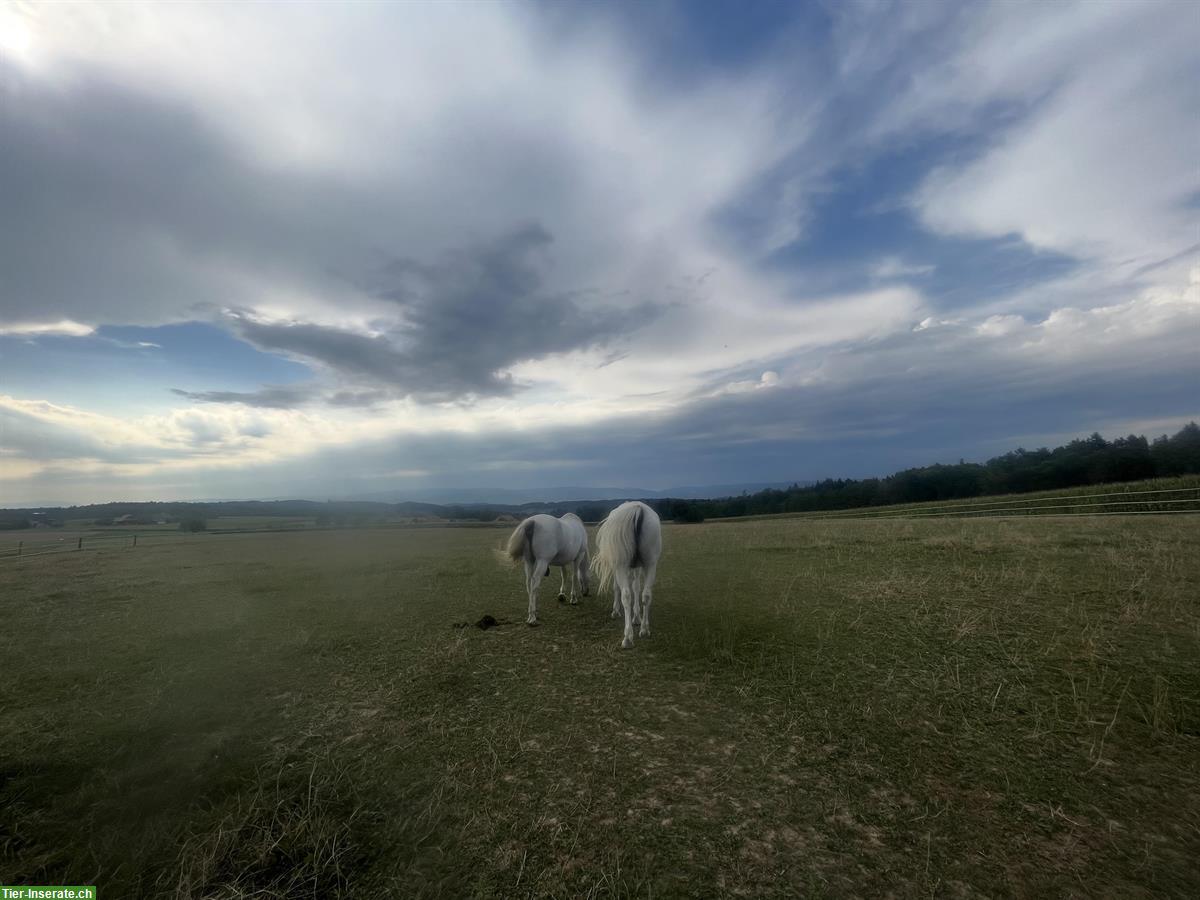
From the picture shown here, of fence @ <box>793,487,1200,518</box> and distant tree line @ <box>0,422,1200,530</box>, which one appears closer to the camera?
fence @ <box>793,487,1200,518</box>

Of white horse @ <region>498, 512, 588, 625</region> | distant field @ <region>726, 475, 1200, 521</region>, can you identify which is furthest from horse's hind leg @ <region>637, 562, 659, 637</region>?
distant field @ <region>726, 475, 1200, 521</region>

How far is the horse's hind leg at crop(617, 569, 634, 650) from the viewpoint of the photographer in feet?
23.4

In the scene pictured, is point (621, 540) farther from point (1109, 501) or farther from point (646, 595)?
point (1109, 501)

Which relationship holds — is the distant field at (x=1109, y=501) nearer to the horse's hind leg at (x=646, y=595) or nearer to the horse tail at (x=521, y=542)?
the horse's hind leg at (x=646, y=595)

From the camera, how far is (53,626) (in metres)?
9.18

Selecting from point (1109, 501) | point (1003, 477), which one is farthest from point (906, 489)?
point (1109, 501)

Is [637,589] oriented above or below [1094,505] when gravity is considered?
above

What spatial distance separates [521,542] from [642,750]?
5.56 m

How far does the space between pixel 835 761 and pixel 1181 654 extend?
15.5ft

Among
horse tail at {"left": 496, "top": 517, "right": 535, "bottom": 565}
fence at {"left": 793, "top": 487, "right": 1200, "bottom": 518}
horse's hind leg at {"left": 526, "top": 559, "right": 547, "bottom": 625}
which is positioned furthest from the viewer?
fence at {"left": 793, "top": 487, "right": 1200, "bottom": 518}

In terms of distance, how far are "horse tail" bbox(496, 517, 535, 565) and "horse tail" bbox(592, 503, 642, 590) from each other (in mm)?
1990

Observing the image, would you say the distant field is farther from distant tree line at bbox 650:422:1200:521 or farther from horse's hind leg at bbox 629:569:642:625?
horse's hind leg at bbox 629:569:642:625

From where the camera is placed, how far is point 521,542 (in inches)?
369

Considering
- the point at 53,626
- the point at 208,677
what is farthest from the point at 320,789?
the point at 53,626
